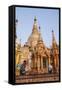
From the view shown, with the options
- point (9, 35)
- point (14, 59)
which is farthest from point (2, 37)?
point (14, 59)

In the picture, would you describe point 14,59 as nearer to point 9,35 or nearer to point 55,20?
point 9,35

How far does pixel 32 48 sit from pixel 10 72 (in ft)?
0.75

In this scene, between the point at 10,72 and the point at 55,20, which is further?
the point at 55,20

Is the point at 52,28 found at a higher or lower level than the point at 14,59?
higher

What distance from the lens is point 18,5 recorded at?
1.78 m

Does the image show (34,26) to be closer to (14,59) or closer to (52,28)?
(52,28)

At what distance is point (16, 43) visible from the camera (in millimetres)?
1775

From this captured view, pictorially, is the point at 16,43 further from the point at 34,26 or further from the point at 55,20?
the point at 55,20
